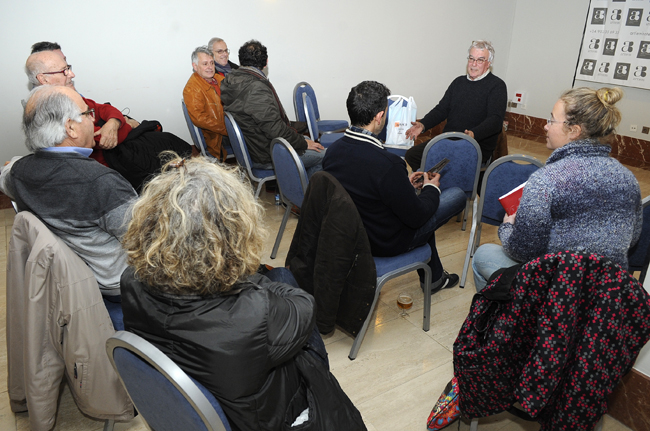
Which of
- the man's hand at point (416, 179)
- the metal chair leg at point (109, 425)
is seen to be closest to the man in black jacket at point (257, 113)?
the man's hand at point (416, 179)

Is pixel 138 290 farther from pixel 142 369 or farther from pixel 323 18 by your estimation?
pixel 323 18

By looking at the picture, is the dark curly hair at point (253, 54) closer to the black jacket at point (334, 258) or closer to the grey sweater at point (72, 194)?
the black jacket at point (334, 258)

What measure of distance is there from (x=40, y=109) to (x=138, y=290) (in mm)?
940

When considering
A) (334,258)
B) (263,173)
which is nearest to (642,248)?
(334,258)

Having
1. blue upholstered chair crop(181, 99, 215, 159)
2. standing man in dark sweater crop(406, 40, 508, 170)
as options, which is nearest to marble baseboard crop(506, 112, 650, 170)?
standing man in dark sweater crop(406, 40, 508, 170)

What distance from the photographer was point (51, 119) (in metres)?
1.62

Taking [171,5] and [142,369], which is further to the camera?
[171,5]

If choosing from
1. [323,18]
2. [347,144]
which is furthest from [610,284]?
[323,18]

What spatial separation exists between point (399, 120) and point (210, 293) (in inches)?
113

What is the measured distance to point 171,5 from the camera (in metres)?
4.33

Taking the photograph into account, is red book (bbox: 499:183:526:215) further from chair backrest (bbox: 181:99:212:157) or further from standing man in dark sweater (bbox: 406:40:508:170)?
chair backrest (bbox: 181:99:212:157)

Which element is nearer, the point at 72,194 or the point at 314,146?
the point at 72,194

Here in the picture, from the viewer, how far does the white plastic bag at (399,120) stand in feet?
11.8

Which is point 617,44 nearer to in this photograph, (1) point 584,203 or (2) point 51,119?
(1) point 584,203
